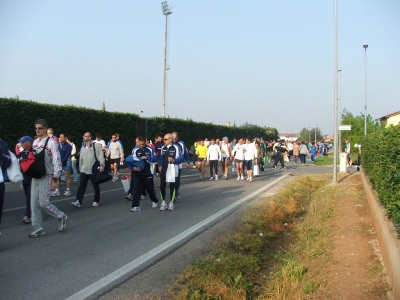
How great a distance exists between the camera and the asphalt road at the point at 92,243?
4895mm

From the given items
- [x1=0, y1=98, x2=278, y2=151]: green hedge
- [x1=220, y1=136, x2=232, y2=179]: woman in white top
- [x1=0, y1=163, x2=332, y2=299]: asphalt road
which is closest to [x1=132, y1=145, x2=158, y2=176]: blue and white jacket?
[x1=0, y1=163, x2=332, y2=299]: asphalt road

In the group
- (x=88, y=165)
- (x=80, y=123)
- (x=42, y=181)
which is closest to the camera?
(x=42, y=181)

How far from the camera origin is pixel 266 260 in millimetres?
6387

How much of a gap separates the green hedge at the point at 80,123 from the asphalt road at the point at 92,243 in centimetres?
661

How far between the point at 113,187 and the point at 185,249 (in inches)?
339

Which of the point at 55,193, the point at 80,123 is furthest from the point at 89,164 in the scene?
the point at 80,123

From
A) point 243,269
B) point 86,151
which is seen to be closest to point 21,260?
point 243,269

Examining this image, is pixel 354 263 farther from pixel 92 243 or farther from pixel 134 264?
pixel 92 243

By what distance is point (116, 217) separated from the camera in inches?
352

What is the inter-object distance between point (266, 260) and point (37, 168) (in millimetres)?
4058

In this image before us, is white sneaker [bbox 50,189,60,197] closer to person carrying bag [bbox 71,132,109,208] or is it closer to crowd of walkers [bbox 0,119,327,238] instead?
crowd of walkers [bbox 0,119,327,238]

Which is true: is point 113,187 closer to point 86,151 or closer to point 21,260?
point 86,151

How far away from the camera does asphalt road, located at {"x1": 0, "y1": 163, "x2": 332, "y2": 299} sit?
193 inches

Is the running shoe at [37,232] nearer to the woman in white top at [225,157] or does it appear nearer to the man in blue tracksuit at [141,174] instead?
the man in blue tracksuit at [141,174]
